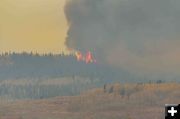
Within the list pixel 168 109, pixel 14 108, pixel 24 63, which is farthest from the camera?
pixel 24 63

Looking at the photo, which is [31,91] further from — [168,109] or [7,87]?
[168,109]

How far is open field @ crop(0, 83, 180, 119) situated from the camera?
1194 inches

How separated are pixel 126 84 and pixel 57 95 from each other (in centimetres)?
502

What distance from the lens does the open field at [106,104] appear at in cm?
3033

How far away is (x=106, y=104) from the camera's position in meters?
31.1

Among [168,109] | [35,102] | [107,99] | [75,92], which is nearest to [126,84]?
[107,99]

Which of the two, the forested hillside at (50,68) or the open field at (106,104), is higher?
the forested hillside at (50,68)

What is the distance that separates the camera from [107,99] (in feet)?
103

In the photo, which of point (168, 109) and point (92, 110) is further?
point (92, 110)

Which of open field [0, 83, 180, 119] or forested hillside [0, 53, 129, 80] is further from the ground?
forested hillside [0, 53, 129, 80]

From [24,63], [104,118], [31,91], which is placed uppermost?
[24,63]

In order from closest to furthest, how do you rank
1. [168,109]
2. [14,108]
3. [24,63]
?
1. [168,109]
2. [14,108]
3. [24,63]

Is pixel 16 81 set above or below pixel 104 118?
above

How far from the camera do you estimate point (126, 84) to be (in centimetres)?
3175
